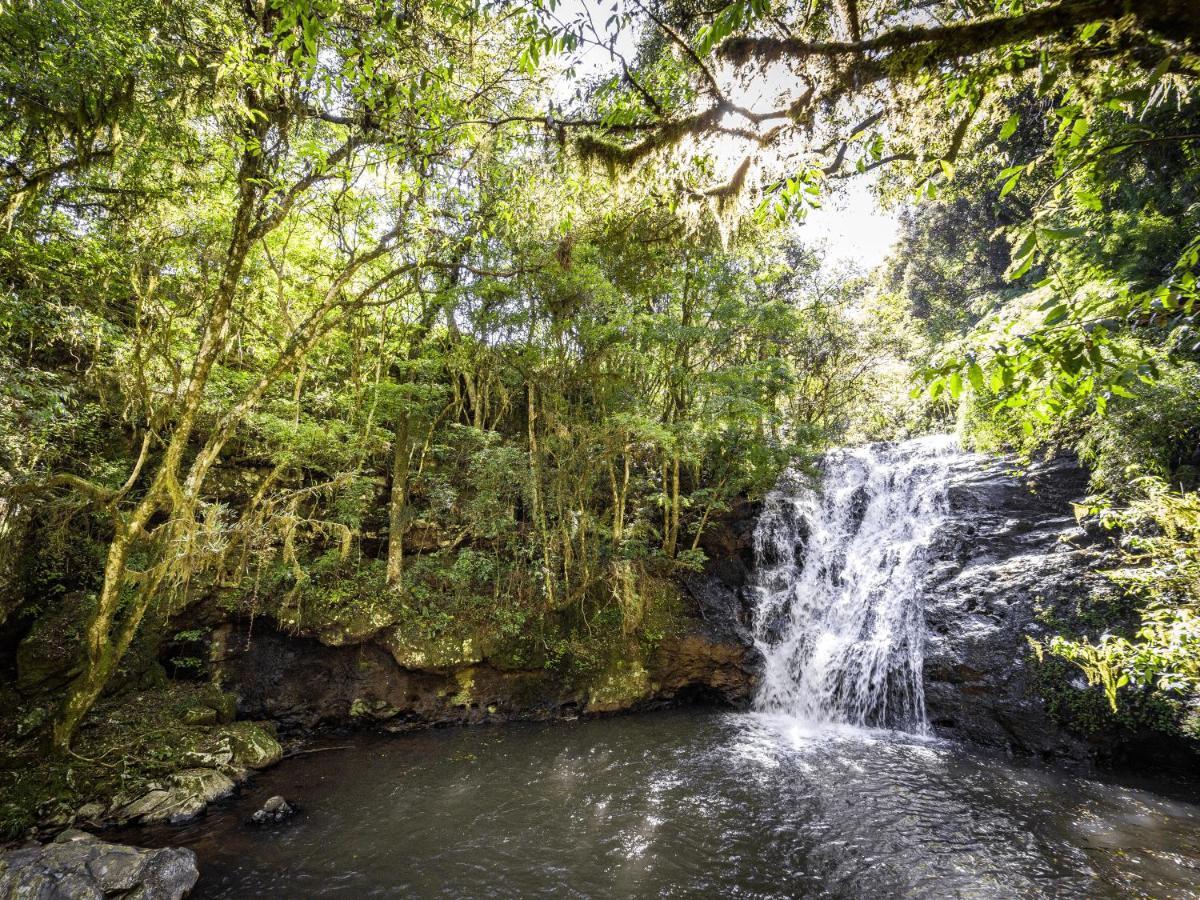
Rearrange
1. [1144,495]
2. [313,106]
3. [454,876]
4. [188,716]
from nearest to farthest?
[454,876] → [313,106] → [188,716] → [1144,495]

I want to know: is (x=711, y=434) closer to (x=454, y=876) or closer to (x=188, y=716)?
(x=454, y=876)

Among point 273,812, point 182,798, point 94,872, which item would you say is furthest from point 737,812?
point 182,798

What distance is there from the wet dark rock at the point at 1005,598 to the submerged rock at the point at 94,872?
10.4 metres

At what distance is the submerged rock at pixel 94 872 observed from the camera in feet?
14.4

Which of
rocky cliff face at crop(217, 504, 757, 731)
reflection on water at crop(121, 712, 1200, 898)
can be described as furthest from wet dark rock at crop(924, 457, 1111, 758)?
rocky cliff face at crop(217, 504, 757, 731)

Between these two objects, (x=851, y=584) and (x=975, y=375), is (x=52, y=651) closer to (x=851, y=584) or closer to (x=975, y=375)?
(x=975, y=375)

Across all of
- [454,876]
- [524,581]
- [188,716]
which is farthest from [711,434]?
[188,716]

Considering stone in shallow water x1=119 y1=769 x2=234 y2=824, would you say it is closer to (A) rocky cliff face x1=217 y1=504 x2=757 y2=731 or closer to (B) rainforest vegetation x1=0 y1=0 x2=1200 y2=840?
(B) rainforest vegetation x1=0 y1=0 x2=1200 y2=840

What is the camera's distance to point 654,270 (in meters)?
11.0

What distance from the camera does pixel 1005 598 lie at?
29.5 ft

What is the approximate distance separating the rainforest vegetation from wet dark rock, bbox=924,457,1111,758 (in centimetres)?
59

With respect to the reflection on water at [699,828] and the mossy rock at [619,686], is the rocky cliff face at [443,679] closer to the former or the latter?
the mossy rock at [619,686]

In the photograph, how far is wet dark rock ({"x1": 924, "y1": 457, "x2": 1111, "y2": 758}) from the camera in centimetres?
801

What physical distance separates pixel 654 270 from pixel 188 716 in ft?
37.2
